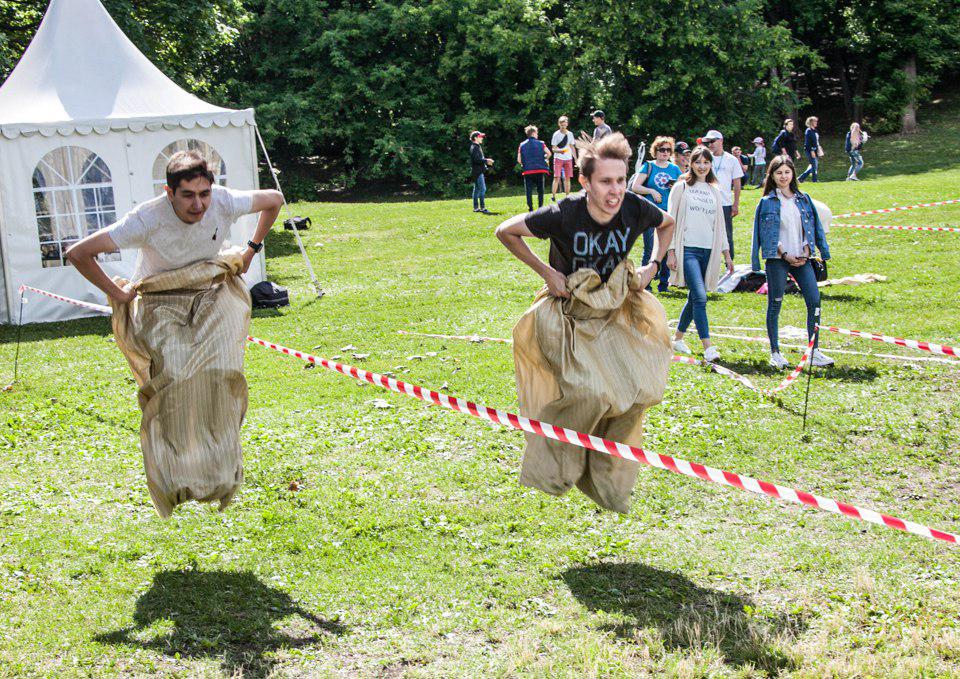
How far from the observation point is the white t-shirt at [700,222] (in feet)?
33.6

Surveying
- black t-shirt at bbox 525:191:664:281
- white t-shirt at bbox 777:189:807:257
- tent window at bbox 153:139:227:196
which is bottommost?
white t-shirt at bbox 777:189:807:257

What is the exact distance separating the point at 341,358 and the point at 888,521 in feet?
22.8

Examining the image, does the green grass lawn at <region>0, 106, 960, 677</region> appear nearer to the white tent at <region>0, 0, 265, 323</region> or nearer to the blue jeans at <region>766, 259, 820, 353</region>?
the blue jeans at <region>766, 259, 820, 353</region>

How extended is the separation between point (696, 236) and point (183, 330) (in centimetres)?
604

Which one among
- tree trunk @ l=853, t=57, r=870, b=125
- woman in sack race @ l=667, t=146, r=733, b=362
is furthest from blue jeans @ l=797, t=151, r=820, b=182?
woman in sack race @ l=667, t=146, r=733, b=362

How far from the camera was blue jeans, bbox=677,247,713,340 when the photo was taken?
9.78 m

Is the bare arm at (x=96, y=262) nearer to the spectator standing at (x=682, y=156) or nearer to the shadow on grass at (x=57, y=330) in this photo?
the shadow on grass at (x=57, y=330)

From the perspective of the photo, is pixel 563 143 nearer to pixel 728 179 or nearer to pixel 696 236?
pixel 728 179

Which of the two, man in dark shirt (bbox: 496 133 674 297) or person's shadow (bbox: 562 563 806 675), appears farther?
man in dark shirt (bbox: 496 133 674 297)

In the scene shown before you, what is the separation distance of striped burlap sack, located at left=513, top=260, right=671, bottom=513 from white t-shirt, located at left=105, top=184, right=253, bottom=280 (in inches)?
71.6

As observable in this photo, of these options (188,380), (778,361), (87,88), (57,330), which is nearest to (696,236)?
(778,361)

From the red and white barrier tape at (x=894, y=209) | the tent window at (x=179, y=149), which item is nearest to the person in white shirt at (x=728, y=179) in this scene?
the red and white barrier tape at (x=894, y=209)

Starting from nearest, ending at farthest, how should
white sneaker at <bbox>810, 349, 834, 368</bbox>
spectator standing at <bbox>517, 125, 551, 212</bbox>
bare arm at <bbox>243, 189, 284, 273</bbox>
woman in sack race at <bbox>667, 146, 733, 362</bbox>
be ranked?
bare arm at <bbox>243, 189, 284, 273</bbox>
white sneaker at <bbox>810, 349, 834, 368</bbox>
woman in sack race at <bbox>667, 146, 733, 362</bbox>
spectator standing at <bbox>517, 125, 551, 212</bbox>

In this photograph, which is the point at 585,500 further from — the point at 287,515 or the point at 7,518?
the point at 7,518
